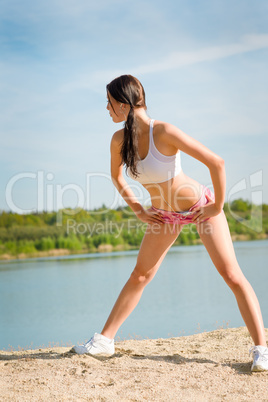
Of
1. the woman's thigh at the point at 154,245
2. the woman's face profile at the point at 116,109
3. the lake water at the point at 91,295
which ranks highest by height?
the woman's face profile at the point at 116,109

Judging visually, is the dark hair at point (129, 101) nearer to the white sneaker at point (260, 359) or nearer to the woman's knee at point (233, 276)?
the woman's knee at point (233, 276)

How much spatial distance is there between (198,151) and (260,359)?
52.0 inches

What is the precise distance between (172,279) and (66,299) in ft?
15.8

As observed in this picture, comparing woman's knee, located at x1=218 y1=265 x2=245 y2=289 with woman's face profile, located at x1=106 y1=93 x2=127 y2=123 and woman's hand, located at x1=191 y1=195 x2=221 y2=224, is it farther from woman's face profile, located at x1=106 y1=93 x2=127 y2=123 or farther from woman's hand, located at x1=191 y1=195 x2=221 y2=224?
woman's face profile, located at x1=106 y1=93 x2=127 y2=123

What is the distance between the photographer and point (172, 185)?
282 cm

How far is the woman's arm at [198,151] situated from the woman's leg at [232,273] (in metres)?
0.34

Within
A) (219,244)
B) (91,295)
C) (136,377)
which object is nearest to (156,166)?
(219,244)

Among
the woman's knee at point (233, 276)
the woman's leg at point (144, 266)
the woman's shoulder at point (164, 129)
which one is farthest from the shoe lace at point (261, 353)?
the woman's shoulder at point (164, 129)

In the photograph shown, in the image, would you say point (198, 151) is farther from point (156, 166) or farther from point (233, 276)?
point (233, 276)

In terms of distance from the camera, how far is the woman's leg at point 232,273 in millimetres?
2816

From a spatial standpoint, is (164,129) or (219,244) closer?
(164,129)

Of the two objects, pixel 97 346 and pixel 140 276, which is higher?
pixel 140 276

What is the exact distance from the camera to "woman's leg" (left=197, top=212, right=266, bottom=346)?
2.82 m

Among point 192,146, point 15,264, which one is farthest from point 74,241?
point 192,146
